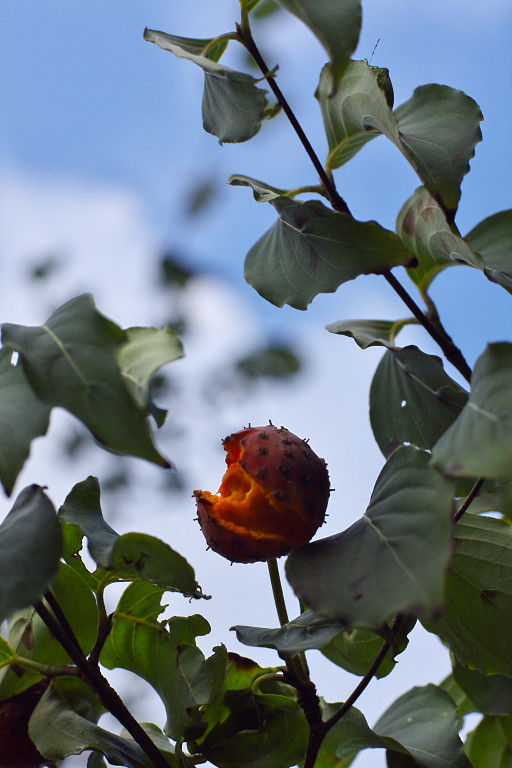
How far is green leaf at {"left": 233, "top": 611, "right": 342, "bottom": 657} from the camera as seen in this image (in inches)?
17.0

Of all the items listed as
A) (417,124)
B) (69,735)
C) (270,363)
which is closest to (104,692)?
(69,735)

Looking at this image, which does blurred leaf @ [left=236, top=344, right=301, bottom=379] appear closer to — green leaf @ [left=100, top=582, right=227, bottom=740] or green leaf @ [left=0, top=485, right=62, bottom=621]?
green leaf @ [left=100, top=582, right=227, bottom=740]

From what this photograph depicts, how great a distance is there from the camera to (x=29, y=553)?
37 cm

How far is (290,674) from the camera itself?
496mm

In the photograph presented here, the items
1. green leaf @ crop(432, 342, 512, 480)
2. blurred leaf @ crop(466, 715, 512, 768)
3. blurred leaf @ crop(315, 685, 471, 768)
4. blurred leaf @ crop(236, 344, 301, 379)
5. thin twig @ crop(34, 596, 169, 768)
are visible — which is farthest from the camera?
blurred leaf @ crop(236, 344, 301, 379)

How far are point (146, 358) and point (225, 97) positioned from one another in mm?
246

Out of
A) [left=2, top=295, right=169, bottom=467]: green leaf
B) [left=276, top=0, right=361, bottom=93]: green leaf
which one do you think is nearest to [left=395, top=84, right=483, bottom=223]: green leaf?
[left=276, top=0, right=361, bottom=93]: green leaf

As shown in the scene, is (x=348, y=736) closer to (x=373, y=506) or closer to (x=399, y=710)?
(x=399, y=710)

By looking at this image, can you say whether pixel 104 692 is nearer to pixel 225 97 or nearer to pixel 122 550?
pixel 122 550

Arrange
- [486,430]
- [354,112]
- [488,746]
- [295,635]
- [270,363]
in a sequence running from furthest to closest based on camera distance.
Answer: [270,363] < [488,746] < [354,112] < [295,635] < [486,430]

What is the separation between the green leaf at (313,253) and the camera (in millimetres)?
484

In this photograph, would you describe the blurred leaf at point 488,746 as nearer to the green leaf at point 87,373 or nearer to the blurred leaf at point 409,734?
the blurred leaf at point 409,734

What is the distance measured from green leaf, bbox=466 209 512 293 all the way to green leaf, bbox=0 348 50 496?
1.02 feet

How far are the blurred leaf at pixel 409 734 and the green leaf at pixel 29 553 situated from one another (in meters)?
0.29
